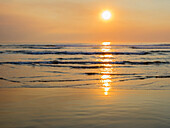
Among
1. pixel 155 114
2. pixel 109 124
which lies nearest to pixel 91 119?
pixel 109 124

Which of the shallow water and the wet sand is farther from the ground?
the shallow water

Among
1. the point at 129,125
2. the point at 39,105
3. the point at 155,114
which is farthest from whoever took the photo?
the point at 39,105

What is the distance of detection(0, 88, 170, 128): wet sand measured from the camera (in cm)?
417

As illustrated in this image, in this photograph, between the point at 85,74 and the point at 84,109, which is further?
the point at 85,74

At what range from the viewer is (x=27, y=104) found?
5.45 metres

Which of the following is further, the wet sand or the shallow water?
the shallow water

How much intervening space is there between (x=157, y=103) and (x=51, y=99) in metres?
2.59

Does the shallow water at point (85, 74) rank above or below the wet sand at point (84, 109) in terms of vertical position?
above

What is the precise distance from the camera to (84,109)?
199 inches

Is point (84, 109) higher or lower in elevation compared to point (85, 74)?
lower

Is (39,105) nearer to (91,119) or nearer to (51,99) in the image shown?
(51,99)

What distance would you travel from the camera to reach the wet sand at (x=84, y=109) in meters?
4.17

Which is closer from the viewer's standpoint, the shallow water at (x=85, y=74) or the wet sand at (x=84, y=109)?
the wet sand at (x=84, y=109)

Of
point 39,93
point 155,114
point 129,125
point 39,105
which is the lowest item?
point 129,125
